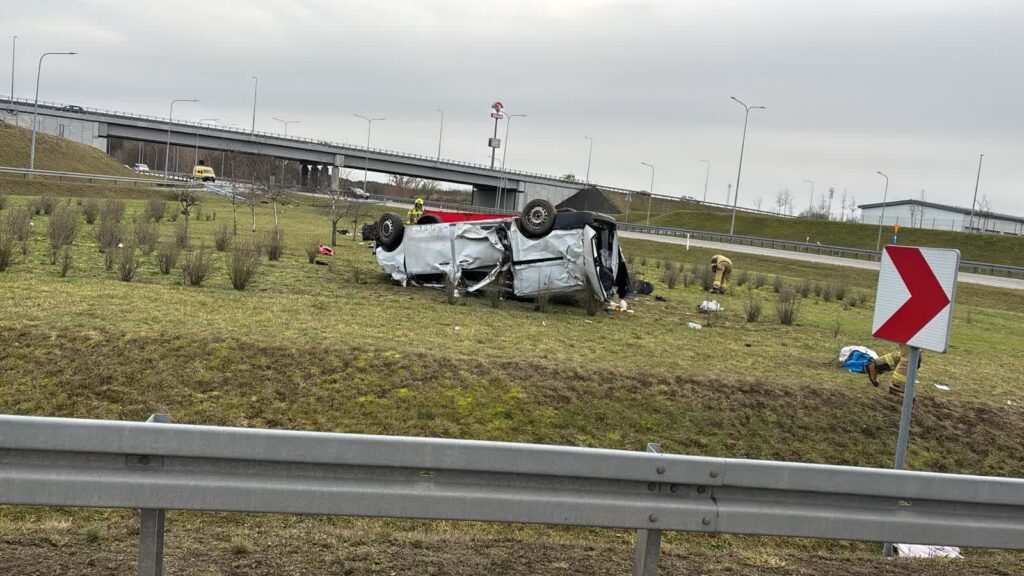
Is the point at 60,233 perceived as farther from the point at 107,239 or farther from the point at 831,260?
the point at 831,260

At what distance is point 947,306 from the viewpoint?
5.71 metres

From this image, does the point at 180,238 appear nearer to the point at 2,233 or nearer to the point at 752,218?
the point at 2,233

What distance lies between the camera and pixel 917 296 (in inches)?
235

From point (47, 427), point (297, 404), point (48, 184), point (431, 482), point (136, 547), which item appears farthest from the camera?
point (48, 184)

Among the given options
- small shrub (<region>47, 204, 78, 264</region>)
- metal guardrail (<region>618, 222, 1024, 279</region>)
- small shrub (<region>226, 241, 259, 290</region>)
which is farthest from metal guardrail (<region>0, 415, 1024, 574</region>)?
metal guardrail (<region>618, 222, 1024, 279</region>)

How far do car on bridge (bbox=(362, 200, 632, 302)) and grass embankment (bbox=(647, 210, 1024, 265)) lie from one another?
2355 inches

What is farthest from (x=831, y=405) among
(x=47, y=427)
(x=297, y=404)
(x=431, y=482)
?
(x=47, y=427)

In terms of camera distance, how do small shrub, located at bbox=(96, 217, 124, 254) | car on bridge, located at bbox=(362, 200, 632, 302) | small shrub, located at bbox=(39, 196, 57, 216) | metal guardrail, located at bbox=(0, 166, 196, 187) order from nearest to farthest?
car on bridge, located at bbox=(362, 200, 632, 302) → small shrub, located at bbox=(96, 217, 124, 254) → small shrub, located at bbox=(39, 196, 57, 216) → metal guardrail, located at bbox=(0, 166, 196, 187)

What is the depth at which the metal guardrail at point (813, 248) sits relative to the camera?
48188 mm

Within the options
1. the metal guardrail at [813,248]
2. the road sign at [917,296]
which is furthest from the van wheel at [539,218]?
the metal guardrail at [813,248]

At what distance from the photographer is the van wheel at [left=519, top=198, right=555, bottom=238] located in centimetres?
1518

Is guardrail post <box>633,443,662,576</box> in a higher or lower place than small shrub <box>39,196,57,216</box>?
lower

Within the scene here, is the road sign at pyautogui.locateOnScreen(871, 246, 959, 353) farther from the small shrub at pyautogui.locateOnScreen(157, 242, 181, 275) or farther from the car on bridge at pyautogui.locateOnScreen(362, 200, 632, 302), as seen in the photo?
the small shrub at pyautogui.locateOnScreen(157, 242, 181, 275)

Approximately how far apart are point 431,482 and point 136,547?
185 cm
